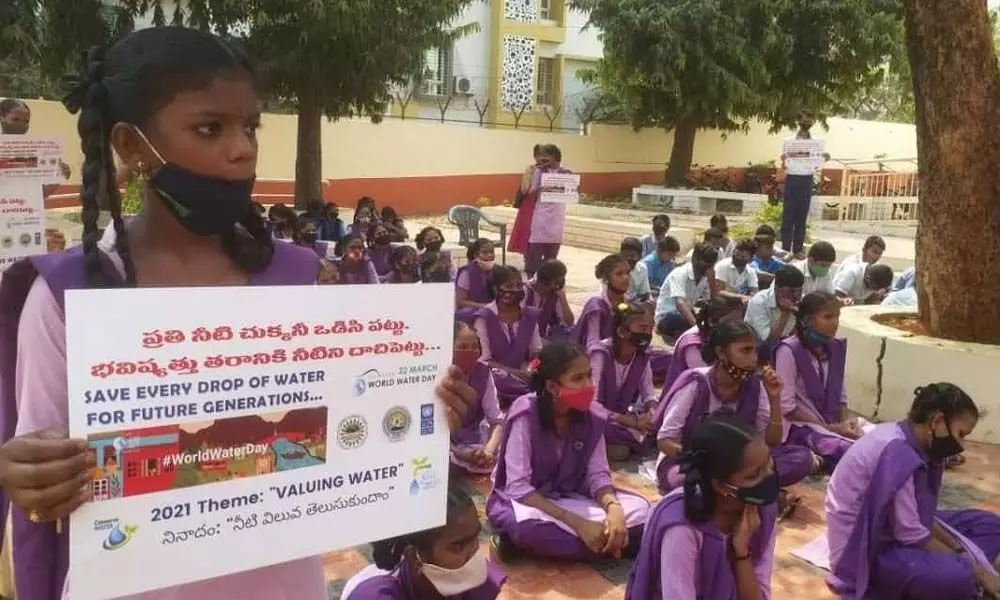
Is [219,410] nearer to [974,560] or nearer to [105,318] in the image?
[105,318]

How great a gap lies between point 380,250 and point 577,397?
4801 millimetres

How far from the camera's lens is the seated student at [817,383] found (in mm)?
4547

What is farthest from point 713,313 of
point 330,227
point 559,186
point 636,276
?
point 330,227

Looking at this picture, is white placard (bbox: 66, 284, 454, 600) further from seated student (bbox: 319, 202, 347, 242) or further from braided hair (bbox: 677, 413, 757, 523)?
seated student (bbox: 319, 202, 347, 242)

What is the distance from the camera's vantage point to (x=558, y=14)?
2338 centimetres

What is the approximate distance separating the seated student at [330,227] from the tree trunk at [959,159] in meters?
5.46

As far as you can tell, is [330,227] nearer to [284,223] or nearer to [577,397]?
[284,223]

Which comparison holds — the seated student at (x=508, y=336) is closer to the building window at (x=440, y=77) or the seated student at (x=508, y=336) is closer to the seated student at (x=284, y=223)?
the seated student at (x=284, y=223)

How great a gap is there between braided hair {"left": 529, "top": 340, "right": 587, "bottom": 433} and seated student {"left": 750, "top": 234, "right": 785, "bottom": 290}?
4996mm

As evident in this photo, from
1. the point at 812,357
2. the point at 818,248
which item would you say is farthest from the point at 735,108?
the point at 812,357

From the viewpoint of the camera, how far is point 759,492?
8.23 ft

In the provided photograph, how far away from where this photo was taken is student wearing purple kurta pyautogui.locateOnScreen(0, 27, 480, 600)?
1.17m

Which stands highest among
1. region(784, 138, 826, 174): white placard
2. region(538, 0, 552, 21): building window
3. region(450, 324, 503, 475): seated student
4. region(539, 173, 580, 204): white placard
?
region(538, 0, 552, 21): building window

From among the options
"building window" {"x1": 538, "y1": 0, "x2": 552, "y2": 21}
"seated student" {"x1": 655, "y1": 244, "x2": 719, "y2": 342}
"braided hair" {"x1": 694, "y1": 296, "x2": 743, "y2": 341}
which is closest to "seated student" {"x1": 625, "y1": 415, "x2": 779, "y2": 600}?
"braided hair" {"x1": 694, "y1": 296, "x2": 743, "y2": 341}
